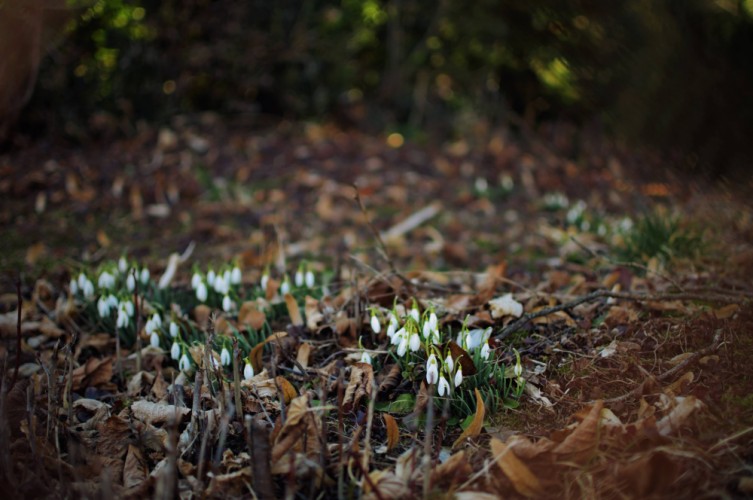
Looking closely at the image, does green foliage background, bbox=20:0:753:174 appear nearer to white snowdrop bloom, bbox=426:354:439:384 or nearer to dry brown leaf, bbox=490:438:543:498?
white snowdrop bloom, bbox=426:354:439:384

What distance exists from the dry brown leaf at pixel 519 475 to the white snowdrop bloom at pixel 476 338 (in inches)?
17.8

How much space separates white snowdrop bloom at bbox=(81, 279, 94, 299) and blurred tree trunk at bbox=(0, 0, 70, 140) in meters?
2.00

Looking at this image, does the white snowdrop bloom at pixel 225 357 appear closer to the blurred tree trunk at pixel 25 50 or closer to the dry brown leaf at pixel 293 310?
the dry brown leaf at pixel 293 310

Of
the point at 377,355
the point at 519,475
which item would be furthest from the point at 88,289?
the point at 519,475

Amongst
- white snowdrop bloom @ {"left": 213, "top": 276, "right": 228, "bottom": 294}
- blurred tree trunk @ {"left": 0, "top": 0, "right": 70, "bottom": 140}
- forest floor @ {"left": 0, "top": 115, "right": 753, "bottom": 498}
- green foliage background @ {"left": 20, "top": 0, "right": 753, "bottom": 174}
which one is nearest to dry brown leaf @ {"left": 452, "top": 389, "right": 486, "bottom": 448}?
forest floor @ {"left": 0, "top": 115, "right": 753, "bottom": 498}

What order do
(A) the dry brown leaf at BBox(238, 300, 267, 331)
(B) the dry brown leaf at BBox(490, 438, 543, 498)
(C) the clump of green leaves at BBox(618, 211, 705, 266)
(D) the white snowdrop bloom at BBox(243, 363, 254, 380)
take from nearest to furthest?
(B) the dry brown leaf at BBox(490, 438, 543, 498) < (D) the white snowdrop bloom at BBox(243, 363, 254, 380) < (A) the dry brown leaf at BBox(238, 300, 267, 331) < (C) the clump of green leaves at BBox(618, 211, 705, 266)

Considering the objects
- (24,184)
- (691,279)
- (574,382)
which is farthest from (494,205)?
(24,184)

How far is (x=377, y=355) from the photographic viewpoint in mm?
2070

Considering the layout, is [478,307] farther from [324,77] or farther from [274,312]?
[324,77]

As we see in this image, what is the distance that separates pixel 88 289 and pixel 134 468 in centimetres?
120

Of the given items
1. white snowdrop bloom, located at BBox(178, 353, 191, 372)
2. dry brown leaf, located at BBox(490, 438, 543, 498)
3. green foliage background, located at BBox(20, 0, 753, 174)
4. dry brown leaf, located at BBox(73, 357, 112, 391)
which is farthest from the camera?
green foliage background, located at BBox(20, 0, 753, 174)

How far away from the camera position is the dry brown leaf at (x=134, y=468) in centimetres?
159

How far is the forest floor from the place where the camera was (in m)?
1.47

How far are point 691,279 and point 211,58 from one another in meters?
4.88
